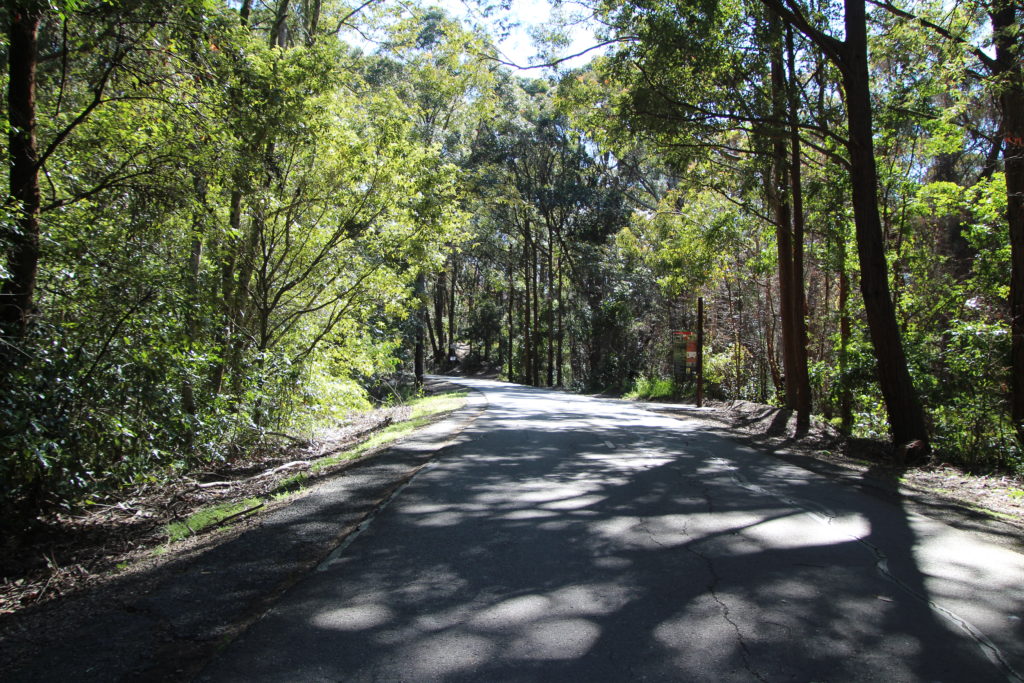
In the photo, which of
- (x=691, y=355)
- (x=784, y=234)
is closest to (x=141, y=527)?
(x=784, y=234)

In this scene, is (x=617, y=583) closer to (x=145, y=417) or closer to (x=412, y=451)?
(x=412, y=451)

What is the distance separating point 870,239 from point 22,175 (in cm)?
1311

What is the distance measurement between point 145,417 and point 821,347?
23396 mm

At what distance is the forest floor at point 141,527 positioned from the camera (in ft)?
21.3

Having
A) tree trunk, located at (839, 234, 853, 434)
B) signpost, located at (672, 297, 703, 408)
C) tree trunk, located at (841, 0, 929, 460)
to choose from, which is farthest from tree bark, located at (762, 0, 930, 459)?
signpost, located at (672, 297, 703, 408)

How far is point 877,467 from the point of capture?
36.3 ft

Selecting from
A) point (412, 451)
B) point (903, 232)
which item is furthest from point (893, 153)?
point (412, 451)

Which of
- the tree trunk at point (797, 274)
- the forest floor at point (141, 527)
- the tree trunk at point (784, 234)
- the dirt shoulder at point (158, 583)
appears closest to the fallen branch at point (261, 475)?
the forest floor at point (141, 527)

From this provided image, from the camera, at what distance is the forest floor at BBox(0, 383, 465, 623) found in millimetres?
6488

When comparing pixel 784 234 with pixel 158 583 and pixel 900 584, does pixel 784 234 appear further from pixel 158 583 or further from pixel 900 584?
pixel 158 583

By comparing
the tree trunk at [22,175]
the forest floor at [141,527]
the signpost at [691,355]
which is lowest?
the forest floor at [141,527]

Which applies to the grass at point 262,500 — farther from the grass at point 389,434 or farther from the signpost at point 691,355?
the signpost at point 691,355

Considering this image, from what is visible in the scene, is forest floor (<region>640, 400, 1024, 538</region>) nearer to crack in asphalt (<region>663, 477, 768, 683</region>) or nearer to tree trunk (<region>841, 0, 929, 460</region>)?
tree trunk (<region>841, 0, 929, 460</region>)

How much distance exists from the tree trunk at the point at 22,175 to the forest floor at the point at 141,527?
247 centimetres
